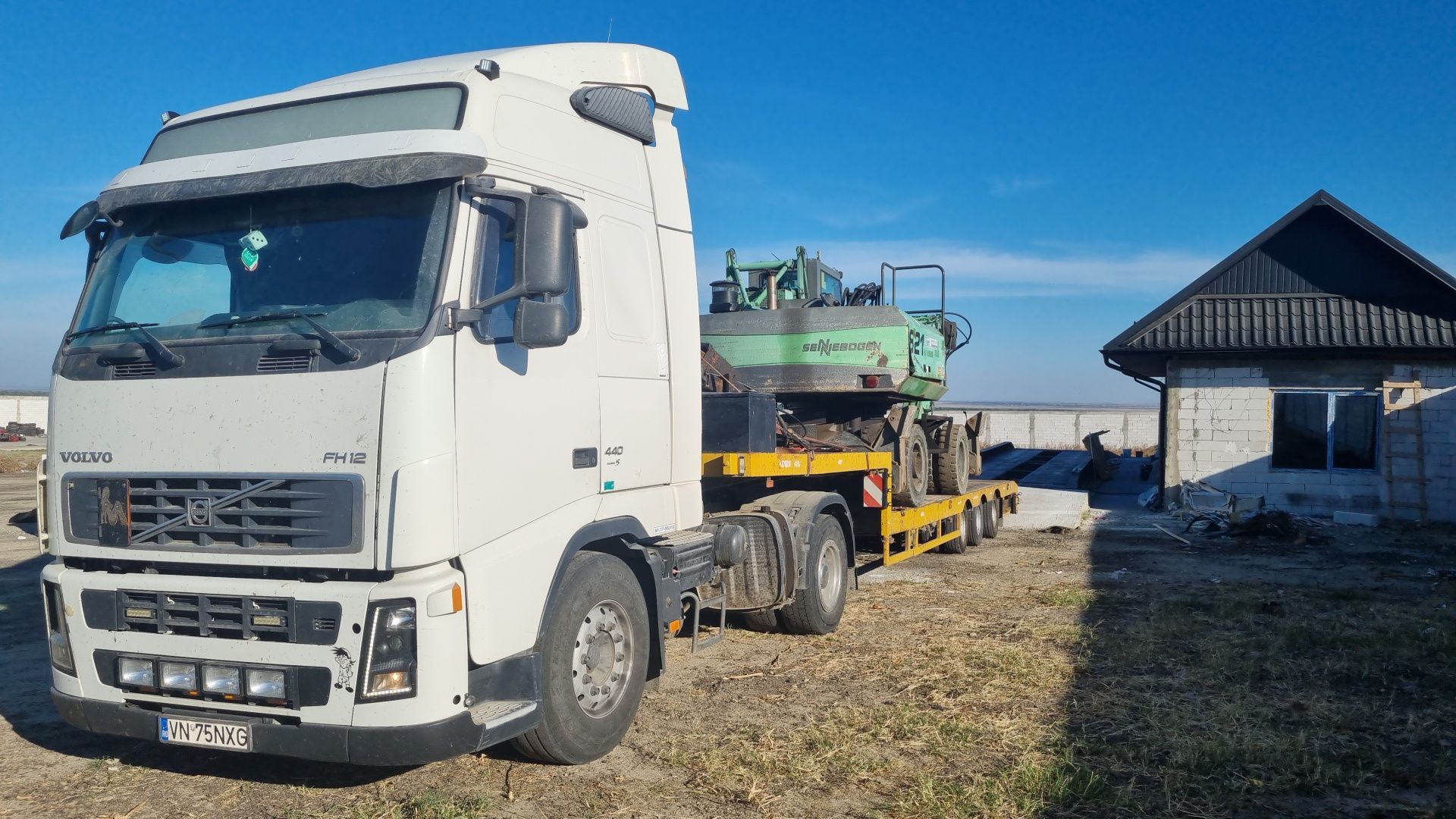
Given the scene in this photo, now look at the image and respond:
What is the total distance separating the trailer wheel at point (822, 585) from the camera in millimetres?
7625

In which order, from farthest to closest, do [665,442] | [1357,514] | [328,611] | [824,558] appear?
1. [1357,514]
2. [824,558]
3. [665,442]
4. [328,611]

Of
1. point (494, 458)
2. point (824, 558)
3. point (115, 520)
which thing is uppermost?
point (494, 458)

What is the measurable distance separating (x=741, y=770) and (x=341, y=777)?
188 centimetres

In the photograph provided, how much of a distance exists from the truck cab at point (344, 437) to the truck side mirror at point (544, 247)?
0.01 m

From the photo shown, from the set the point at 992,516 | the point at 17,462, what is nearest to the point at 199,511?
the point at 992,516

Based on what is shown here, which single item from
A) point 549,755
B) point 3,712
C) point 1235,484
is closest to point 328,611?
point 549,755

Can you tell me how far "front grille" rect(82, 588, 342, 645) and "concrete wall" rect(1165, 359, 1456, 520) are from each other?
53.2 ft

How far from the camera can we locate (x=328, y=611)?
3.92 m

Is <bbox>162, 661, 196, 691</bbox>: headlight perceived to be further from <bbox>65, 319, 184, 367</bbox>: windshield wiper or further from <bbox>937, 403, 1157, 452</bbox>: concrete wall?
<bbox>937, 403, 1157, 452</bbox>: concrete wall

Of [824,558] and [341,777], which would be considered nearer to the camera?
[341,777]

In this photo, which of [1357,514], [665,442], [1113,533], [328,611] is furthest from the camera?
[1357,514]

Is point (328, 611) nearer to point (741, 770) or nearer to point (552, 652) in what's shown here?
point (552, 652)

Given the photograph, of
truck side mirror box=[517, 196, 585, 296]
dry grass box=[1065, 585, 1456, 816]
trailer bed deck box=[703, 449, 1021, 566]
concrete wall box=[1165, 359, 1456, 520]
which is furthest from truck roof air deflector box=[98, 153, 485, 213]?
concrete wall box=[1165, 359, 1456, 520]

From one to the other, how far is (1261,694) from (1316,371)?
41.3 ft
